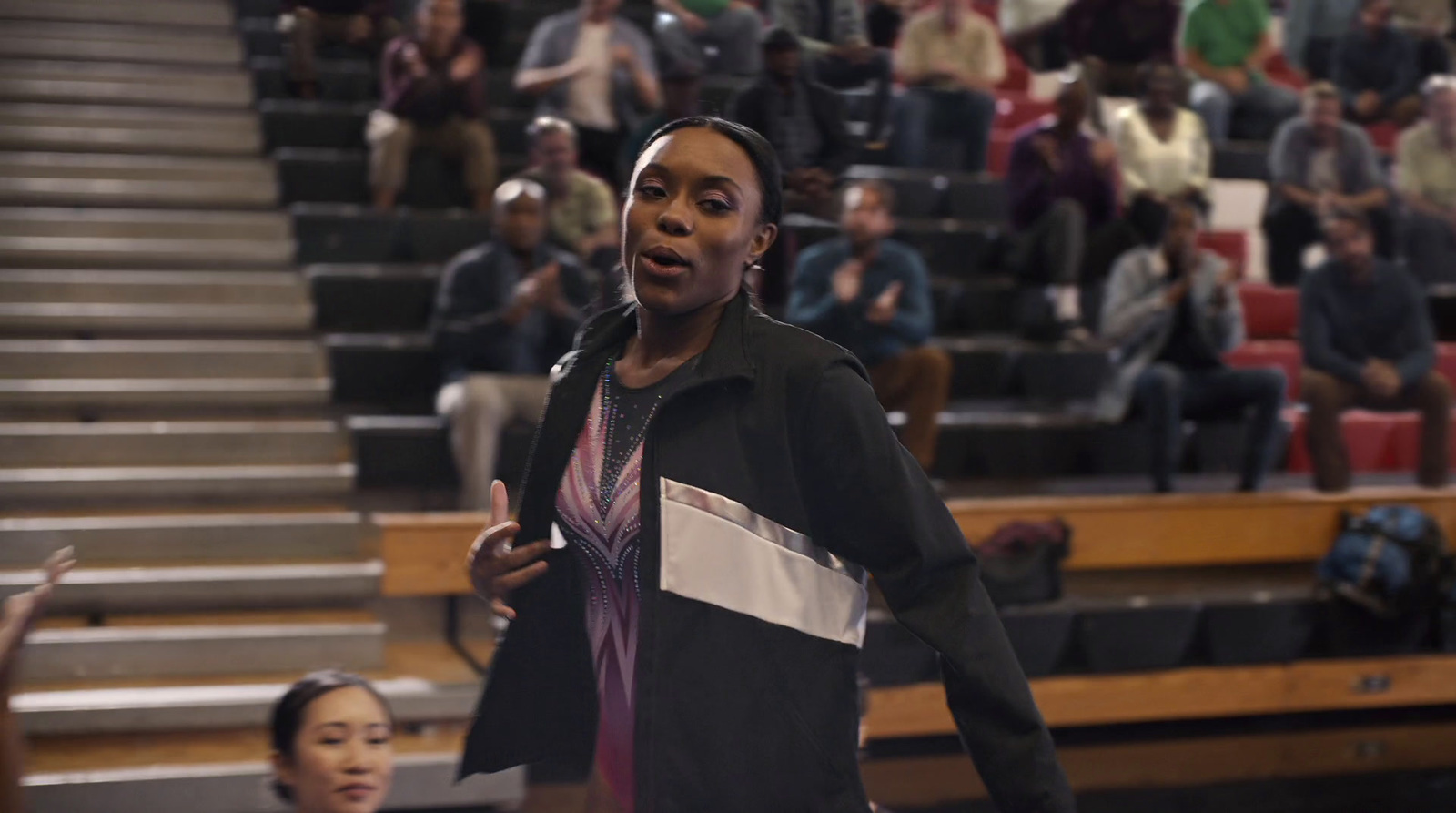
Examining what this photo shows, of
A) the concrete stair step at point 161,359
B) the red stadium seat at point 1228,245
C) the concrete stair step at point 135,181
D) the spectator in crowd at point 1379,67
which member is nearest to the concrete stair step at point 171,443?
the concrete stair step at point 161,359

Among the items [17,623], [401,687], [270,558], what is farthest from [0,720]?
[270,558]

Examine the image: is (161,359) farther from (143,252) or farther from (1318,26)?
(1318,26)

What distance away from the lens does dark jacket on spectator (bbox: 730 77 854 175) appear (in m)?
2.85

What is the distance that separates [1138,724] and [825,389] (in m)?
3.59

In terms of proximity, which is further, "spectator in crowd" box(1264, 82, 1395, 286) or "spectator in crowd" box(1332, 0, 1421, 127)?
"spectator in crowd" box(1332, 0, 1421, 127)

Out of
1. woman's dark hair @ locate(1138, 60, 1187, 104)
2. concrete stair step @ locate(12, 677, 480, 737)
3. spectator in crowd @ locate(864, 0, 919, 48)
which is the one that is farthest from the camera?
woman's dark hair @ locate(1138, 60, 1187, 104)

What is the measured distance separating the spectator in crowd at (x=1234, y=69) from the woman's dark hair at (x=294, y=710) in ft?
15.8

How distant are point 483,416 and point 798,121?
1343 mm

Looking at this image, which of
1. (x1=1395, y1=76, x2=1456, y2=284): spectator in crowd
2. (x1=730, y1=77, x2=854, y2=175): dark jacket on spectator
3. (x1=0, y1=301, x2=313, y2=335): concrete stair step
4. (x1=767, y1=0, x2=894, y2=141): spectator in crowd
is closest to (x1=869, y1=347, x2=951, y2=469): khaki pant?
(x1=767, y1=0, x2=894, y2=141): spectator in crowd

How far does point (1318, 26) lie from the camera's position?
6.69 meters

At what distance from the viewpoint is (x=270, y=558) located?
164 inches

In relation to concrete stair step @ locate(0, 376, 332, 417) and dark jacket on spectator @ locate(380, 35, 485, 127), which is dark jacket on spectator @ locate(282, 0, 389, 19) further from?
concrete stair step @ locate(0, 376, 332, 417)

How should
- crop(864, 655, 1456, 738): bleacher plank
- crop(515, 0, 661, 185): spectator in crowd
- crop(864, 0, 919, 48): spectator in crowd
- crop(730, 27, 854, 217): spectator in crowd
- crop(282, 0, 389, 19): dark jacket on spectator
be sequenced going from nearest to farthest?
1. crop(730, 27, 854, 217): spectator in crowd
2. crop(864, 655, 1456, 738): bleacher plank
3. crop(864, 0, 919, 48): spectator in crowd
4. crop(515, 0, 661, 185): spectator in crowd
5. crop(282, 0, 389, 19): dark jacket on spectator

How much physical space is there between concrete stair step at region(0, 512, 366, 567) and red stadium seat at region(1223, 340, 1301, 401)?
294 cm
